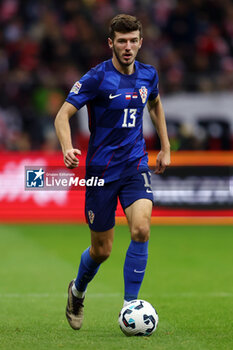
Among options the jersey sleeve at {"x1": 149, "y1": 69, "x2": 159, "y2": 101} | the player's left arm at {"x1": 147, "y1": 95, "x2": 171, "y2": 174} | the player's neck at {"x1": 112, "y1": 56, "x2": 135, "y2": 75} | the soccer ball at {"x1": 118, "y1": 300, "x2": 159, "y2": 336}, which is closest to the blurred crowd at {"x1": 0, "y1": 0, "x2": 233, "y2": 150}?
the player's left arm at {"x1": 147, "y1": 95, "x2": 171, "y2": 174}

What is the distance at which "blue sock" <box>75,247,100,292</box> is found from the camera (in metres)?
6.14

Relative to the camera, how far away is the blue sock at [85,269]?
614 centimetres

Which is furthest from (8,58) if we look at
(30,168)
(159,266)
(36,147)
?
(30,168)

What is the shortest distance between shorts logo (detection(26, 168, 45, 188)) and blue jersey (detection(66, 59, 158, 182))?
1.20ft

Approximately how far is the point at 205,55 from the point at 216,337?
12.9 meters

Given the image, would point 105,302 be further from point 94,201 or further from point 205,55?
point 205,55

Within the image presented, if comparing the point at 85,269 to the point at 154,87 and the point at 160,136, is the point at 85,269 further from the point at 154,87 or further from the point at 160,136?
the point at 154,87

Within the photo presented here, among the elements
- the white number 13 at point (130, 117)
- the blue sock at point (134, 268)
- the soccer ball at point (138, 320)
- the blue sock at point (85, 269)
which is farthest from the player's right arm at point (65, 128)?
the soccer ball at point (138, 320)

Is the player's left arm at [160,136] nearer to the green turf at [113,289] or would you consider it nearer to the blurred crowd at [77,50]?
the green turf at [113,289]

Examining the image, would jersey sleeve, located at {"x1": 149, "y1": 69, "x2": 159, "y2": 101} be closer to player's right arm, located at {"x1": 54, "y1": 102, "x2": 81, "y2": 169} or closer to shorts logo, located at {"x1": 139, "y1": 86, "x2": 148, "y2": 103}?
shorts logo, located at {"x1": 139, "y1": 86, "x2": 148, "y2": 103}

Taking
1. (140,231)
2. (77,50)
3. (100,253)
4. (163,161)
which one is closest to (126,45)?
(163,161)

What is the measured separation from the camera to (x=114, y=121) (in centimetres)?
588

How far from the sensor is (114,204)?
19.5 ft

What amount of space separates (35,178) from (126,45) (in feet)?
3.92
